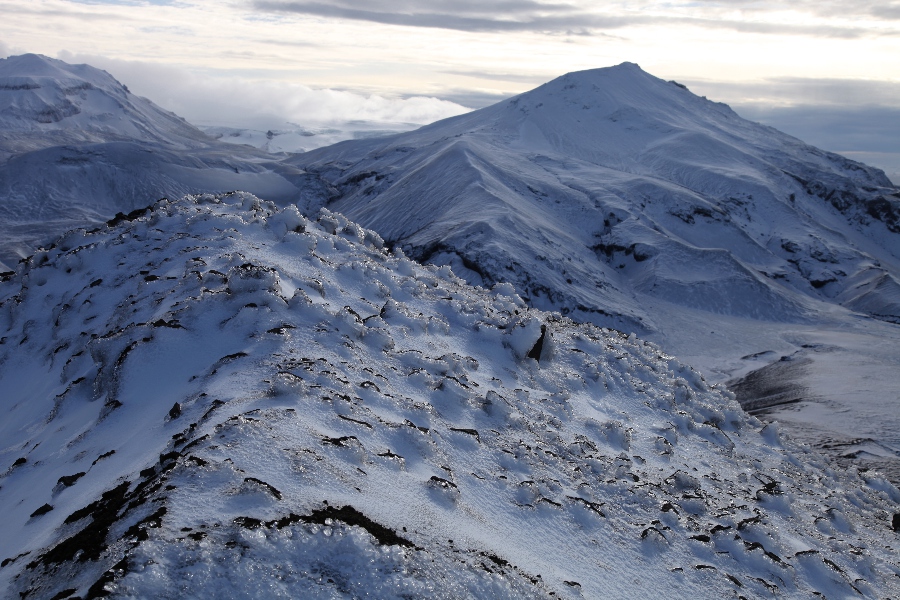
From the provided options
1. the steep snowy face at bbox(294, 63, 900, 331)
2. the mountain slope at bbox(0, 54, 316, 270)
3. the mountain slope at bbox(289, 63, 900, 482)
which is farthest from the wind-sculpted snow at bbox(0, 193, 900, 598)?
the mountain slope at bbox(0, 54, 316, 270)

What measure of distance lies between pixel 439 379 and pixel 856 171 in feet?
487

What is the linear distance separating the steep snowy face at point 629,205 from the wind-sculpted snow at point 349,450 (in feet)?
163

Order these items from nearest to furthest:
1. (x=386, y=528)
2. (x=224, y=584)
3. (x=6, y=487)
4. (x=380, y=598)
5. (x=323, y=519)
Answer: (x=224, y=584) → (x=380, y=598) → (x=323, y=519) → (x=386, y=528) → (x=6, y=487)

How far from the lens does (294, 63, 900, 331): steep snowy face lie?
75.6m

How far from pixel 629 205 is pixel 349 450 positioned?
91.5 meters

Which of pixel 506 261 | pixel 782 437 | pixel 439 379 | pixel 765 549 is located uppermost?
pixel 439 379

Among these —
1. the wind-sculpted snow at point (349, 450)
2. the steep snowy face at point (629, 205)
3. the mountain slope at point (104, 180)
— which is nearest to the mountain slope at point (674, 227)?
the steep snowy face at point (629, 205)

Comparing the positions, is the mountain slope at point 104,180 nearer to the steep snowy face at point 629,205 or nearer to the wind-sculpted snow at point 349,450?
the steep snowy face at point 629,205

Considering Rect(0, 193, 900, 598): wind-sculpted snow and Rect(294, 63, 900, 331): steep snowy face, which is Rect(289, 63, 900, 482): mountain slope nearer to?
Rect(294, 63, 900, 331): steep snowy face

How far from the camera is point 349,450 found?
30.8 ft

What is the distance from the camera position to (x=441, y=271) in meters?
23.7

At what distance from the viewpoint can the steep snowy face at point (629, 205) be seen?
75.6 meters

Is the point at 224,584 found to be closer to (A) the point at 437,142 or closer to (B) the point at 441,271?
(B) the point at 441,271

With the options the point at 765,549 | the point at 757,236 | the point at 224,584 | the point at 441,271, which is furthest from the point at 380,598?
the point at 757,236
